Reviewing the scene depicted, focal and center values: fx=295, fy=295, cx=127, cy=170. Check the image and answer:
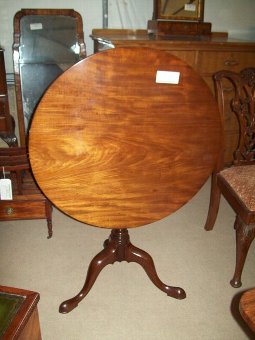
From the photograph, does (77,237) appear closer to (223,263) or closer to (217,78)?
(223,263)

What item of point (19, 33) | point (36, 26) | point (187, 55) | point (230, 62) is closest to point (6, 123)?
point (19, 33)

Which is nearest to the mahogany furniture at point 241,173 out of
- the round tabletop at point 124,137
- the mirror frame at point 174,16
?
the round tabletop at point 124,137

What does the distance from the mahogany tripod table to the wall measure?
183 centimetres

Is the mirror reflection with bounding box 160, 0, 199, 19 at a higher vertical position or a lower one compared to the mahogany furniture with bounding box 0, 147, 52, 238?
higher

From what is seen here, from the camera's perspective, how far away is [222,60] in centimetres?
241

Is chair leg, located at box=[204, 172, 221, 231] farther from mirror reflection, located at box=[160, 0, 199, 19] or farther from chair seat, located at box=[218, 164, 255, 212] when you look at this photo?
mirror reflection, located at box=[160, 0, 199, 19]

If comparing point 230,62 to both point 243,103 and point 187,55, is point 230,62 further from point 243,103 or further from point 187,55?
point 243,103

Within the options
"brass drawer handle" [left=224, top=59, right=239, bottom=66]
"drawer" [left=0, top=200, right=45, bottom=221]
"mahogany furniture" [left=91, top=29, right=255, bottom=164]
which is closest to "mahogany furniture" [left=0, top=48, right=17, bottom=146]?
"drawer" [left=0, top=200, right=45, bottom=221]

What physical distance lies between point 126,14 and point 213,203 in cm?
183

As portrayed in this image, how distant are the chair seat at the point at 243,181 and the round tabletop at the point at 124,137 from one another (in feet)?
1.35

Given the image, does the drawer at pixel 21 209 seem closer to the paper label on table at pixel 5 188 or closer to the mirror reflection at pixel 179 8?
the paper label on table at pixel 5 188

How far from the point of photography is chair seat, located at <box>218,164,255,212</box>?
1.52 m

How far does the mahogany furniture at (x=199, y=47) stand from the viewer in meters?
2.21

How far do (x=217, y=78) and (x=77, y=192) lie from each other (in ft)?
3.52
